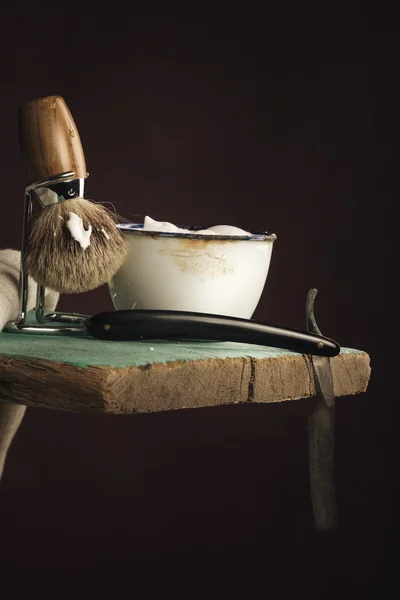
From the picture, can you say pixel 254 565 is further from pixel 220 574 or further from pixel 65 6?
pixel 65 6

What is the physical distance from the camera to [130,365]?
83 centimetres

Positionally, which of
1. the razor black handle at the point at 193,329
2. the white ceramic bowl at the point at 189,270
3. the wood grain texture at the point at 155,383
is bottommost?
the wood grain texture at the point at 155,383

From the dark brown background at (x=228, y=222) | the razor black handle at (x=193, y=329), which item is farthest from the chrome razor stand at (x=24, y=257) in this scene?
the dark brown background at (x=228, y=222)

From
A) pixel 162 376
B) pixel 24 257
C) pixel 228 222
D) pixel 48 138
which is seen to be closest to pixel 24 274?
pixel 24 257

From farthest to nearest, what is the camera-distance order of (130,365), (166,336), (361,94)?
(361,94), (166,336), (130,365)

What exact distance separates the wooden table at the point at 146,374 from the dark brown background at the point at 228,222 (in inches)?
39.6

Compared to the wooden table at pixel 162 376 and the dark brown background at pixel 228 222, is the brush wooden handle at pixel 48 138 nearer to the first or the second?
the wooden table at pixel 162 376

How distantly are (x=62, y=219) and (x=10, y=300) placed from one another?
127 mm

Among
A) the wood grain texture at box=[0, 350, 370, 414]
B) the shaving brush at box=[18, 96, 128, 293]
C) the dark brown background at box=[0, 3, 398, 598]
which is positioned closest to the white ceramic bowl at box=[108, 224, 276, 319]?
the shaving brush at box=[18, 96, 128, 293]

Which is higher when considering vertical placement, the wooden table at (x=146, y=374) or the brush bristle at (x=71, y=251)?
the brush bristle at (x=71, y=251)

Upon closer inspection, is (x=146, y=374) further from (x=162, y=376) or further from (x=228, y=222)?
(x=228, y=222)

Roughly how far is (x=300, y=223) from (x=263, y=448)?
46 cm

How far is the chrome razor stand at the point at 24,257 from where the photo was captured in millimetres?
1044

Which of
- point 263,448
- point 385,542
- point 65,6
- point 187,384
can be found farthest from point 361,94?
point 187,384
